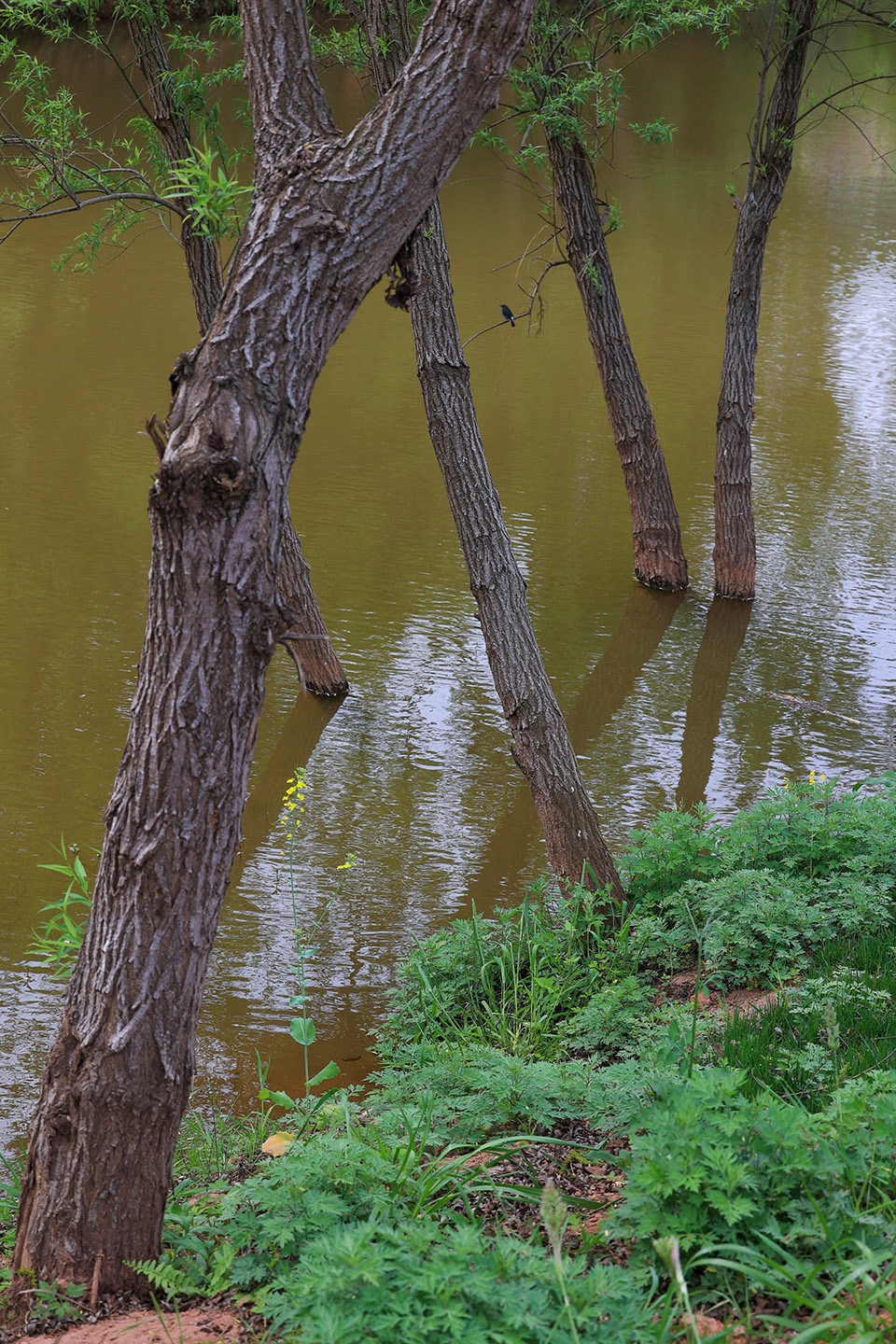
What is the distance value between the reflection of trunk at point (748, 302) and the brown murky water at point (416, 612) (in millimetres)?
433

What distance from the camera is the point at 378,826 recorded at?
612 cm

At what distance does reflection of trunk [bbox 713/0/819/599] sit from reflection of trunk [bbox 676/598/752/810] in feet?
1.20

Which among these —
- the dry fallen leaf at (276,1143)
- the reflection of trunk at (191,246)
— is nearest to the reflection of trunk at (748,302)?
Result: the reflection of trunk at (191,246)

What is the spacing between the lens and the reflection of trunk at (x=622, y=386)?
332 inches

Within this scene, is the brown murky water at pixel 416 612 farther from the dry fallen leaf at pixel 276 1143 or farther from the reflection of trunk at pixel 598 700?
the dry fallen leaf at pixel 276 1143

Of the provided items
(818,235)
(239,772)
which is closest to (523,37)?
(239,772)

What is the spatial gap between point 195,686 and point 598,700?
5293 millimetres

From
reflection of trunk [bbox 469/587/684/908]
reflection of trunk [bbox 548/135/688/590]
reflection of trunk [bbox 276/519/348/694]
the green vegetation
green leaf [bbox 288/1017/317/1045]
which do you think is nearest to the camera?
the green vegetation

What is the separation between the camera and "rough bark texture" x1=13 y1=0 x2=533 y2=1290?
2.61m

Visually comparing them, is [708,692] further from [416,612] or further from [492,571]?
[492,571]

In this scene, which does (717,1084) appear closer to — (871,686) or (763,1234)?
(763,1234)

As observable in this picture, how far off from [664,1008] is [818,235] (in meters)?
18.9

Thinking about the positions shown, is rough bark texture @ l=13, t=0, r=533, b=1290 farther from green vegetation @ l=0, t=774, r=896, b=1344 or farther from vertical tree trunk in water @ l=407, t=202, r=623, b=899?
vertical tree trunk in water @ l=407, t=202, r=623, b=899

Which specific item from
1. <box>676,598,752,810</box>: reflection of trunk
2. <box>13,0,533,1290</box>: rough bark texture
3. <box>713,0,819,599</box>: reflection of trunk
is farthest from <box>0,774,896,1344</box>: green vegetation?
<box>713,0,819,599</box>: reflection of trunk
